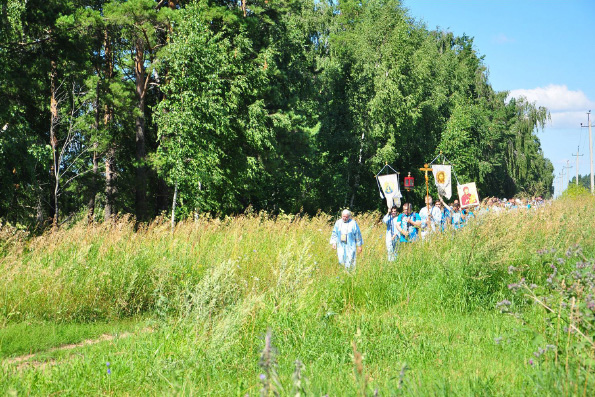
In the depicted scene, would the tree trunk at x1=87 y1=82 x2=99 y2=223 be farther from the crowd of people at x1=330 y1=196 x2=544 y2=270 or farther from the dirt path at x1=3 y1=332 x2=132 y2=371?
the dirt path at x1=3 y1=332 x2=132 y2=371

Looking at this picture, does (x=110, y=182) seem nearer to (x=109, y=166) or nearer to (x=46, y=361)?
(x=109, y=166)

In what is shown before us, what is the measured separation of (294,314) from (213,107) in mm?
12140

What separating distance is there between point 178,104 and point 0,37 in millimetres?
5344

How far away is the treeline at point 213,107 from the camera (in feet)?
58.6

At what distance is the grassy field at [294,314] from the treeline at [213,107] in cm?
786

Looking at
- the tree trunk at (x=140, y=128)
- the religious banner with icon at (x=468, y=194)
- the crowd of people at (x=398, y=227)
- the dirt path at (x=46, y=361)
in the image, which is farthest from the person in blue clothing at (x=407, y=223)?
the tree trunk at (x=140, y=128)

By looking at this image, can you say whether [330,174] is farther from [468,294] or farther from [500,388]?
[500,388]

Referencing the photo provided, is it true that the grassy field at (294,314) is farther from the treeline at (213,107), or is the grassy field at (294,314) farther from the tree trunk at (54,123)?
the tree trunk at (54,123)

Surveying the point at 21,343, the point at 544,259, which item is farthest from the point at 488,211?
the point at 21,343

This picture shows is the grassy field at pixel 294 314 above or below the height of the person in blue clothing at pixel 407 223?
below

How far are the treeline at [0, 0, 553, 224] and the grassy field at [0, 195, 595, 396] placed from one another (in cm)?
786

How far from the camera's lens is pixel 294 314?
6602 millimetres

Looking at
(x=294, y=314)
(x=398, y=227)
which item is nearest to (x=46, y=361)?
(x=294, y=314)

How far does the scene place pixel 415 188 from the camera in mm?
43344
